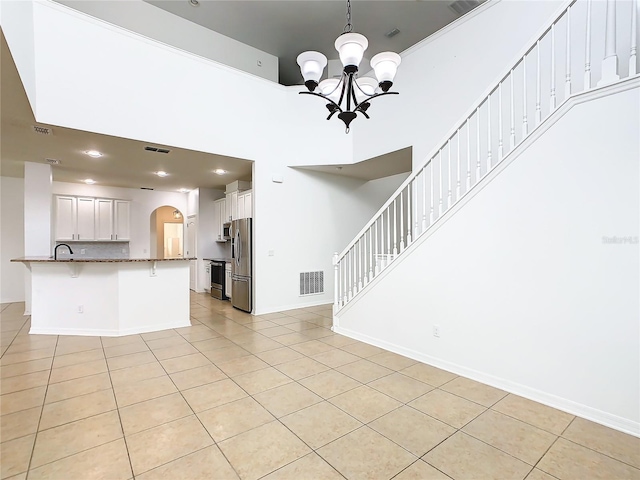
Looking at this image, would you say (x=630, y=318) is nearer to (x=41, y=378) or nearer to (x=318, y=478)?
(x=318, y=478)

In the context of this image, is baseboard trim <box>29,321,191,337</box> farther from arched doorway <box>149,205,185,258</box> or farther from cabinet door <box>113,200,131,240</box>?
arched doorway <box>149,205,185,258</box>

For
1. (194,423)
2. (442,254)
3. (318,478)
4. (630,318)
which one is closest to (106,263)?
(194,423)

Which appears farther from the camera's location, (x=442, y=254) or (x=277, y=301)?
(x=277, y=301)

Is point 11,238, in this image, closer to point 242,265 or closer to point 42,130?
point 42,130

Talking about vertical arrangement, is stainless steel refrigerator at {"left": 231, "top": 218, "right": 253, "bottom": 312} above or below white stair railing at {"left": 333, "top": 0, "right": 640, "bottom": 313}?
below

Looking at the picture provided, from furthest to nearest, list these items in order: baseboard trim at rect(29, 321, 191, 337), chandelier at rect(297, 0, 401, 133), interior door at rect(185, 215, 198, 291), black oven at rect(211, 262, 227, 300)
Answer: interior door at rect(185, 215, 198, 291) → black oven at rect(211, 262, 227, 300) → baseboard trim at rect(29, 321, 191, 337) → chandelier at rect(297, 0, 401, 133)

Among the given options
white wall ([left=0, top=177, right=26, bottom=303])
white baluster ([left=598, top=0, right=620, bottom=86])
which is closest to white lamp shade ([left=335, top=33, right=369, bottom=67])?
white baluster ([left=598, top=0, right=620, bottom=86])

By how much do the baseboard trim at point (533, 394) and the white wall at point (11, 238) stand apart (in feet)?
26.7

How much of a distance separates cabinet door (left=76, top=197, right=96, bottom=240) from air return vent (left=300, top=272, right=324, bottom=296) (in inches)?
211

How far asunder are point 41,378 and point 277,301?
347cm

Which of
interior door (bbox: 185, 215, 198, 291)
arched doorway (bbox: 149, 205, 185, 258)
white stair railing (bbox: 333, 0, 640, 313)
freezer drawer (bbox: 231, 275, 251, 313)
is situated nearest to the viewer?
white stair railing (bbox: 333, 0, 640, 313)

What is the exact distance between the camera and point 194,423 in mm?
2318

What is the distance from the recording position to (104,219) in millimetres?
7672

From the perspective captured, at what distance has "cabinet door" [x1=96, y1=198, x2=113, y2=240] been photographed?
7.58m
